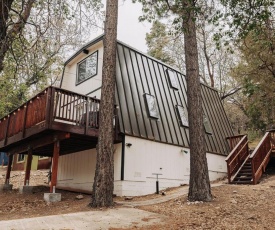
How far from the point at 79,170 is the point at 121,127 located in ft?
10.8

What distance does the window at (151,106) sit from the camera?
11.3 meters

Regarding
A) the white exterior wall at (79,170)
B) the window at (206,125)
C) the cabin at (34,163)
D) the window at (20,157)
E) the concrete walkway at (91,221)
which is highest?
the window at (206,125)

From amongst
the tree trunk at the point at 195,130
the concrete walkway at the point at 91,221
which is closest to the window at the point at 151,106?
the tree trunk at the point at 195,130

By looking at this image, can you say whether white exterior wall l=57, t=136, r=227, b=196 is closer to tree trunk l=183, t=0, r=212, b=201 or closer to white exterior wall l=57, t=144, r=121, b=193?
white exterior wall l=57, t=144, r=121, b=193

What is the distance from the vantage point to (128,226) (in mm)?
5168

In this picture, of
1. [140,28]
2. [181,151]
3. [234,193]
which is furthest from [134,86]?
[234,193]

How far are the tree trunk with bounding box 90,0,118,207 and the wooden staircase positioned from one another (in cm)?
570

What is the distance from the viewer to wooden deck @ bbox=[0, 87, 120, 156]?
8.21 meters

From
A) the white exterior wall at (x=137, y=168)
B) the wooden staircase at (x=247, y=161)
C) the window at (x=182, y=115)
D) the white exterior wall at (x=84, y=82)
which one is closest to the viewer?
the white exterior wall at (x=137, y=168)

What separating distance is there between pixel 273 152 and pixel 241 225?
8.27 meters

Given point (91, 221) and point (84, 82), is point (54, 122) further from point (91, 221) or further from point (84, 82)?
point (84, 82)

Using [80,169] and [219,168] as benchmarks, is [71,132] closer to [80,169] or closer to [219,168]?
[80,169]

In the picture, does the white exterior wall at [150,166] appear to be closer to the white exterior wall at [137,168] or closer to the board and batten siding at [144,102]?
the white exterior wall at [137,168]

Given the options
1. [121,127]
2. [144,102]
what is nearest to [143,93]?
[144,102]
